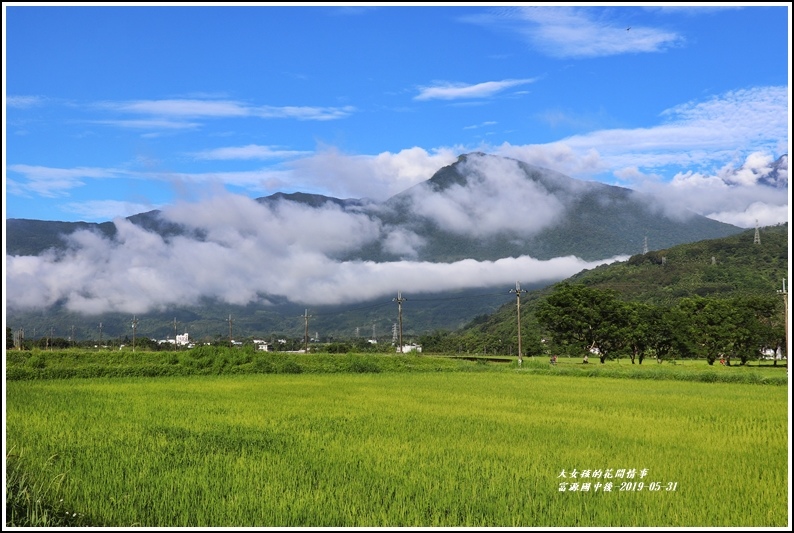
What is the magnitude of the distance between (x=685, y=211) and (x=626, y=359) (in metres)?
136

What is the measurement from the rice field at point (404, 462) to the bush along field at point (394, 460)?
0.03m

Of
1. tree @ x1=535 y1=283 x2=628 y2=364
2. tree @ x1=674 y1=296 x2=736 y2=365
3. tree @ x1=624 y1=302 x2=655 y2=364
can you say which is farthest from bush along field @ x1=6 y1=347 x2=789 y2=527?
tree @ x1=535 y1=283 x2=628 y2=364

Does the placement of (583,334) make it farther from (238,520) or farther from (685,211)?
(685,211)

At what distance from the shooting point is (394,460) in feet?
28.4

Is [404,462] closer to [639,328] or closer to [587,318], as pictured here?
[587,318]

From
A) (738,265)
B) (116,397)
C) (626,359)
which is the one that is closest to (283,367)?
(116,397)

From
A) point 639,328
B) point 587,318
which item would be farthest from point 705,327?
point 587,318

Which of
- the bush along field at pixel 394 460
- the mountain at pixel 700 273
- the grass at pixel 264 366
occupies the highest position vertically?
the mountain at pixel 700 273

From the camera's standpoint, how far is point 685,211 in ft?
594

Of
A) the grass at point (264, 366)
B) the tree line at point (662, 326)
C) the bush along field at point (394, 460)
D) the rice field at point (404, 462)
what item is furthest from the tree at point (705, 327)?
the rice field at point (404, 462)

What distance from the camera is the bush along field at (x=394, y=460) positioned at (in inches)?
238

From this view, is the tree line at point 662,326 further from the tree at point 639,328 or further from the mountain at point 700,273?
the mountain at point 700,273

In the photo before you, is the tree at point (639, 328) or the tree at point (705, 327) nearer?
the tree at point (705, 327)

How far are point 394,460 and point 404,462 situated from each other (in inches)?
8.0
